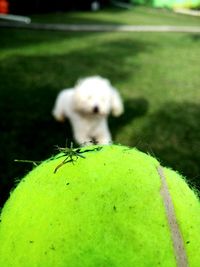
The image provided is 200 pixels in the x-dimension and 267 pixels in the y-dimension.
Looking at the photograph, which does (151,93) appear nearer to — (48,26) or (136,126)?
(136,126)

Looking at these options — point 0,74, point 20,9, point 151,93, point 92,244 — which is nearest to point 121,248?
point 92,244

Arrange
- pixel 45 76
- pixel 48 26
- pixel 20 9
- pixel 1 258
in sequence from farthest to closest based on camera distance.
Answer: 1. pixel 20 9
2. pixel 48 26
3. pixel 45 76
4. pixel 1 258

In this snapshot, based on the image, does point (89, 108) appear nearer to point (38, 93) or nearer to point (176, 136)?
point (176, 136)

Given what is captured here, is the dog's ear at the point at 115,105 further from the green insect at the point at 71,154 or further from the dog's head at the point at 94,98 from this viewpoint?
the green insect at the point at 71,154

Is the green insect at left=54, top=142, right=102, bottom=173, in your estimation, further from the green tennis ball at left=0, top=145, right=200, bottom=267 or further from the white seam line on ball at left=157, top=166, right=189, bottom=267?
the white seam line on ball at left=157, top=166, right=189, bottom=267

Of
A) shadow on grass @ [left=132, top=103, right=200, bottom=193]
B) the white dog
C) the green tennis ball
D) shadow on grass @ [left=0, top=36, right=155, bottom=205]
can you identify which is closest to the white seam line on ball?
the green tennis ball

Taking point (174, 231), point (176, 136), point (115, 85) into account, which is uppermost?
point (174, 231)

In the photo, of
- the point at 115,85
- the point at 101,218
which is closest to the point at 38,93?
the point at 115,85

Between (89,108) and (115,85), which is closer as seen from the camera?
(89,108)
